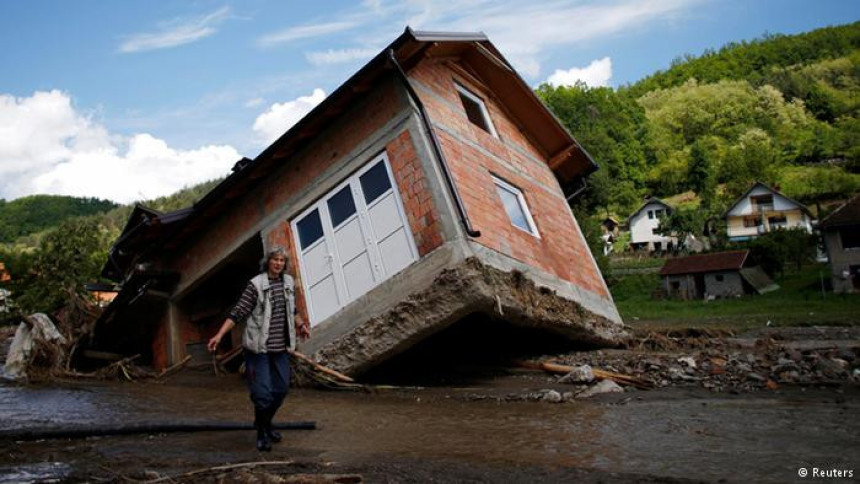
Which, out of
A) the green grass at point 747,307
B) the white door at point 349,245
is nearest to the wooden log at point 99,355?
the white door at point 349,245

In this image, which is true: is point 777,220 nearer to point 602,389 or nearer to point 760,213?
point 760,213

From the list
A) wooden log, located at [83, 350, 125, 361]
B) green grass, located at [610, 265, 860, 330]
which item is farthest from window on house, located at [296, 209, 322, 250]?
green grass, located at [610, 265, 860, 330]

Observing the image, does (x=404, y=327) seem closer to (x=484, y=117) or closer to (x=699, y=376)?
(x=699, y=376)

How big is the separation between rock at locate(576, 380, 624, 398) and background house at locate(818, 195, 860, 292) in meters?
32.1

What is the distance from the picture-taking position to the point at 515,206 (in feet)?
36.9

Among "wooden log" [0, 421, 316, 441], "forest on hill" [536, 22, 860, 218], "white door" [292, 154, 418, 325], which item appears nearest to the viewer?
"wooden log" [0, 421, 316, 441]

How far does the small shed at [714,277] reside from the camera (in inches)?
1544

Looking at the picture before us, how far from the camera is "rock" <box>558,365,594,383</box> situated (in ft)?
27.8

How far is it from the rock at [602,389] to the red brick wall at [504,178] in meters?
2.43

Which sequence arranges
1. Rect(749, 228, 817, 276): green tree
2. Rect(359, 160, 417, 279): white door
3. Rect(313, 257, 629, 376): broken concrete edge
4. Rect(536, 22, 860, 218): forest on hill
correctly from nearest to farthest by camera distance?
Rect(313, 257, 629, 376): broken concrete edge < Rect(359, 160, 417, 279): white door < Rect(749, 228, 817, 276): green tree < Rect(536, 22, 860, 218): forest on hill

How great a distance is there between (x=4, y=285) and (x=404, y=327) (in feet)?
111

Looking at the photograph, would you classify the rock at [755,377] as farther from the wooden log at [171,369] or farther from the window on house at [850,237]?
the window on house at [850,237]

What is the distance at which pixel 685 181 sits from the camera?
284 feet

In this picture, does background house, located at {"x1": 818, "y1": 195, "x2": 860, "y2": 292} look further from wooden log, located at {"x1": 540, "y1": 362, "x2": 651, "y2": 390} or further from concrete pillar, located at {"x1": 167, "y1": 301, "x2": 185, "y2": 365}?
concrete pillar, located at {"x1": 167, "y1": 301, "x2": 185, "y2": 365}
